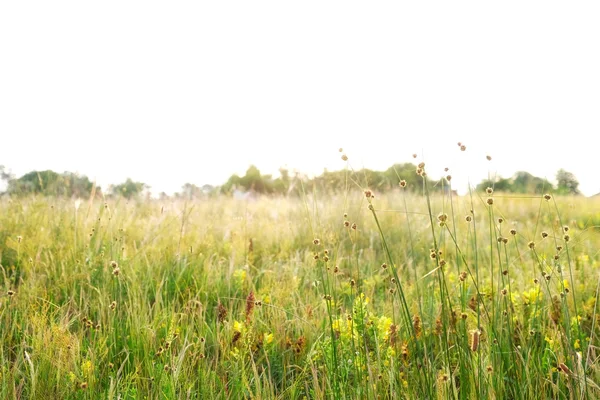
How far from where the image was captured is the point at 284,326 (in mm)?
2400

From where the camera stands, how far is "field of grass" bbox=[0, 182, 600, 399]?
1.68 metres

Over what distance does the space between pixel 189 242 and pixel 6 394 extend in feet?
6.69

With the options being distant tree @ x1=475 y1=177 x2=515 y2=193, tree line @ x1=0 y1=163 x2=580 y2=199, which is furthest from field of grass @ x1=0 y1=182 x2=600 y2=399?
tree line @ x1=0 y1=163 x2=580 y2=199

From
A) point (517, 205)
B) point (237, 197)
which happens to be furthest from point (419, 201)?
point (237, 197)

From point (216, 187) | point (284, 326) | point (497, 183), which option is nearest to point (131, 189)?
point (216, 187)

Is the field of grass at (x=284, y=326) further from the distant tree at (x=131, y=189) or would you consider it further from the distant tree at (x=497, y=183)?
the distant tree at (x=131, y=189)

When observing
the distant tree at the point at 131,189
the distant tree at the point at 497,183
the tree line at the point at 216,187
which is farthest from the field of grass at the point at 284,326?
the distant tree at the point at 131,189

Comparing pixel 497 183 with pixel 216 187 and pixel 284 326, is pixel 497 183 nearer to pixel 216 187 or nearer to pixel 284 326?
pixel 284 326

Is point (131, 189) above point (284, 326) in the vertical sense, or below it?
above

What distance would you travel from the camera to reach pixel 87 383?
5.91ft

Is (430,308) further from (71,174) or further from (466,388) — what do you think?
(71,174)

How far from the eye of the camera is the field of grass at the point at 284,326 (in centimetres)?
168

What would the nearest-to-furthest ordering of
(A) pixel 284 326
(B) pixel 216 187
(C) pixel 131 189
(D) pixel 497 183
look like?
1. (A) pixel 284 326
2. (D) pixel 497 183
3. (B) pixel 216 187
4. (C) pixel 131 189

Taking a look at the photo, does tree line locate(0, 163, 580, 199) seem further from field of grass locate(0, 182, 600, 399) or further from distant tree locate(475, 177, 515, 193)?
field of grass locate(0, 182, 600, 399)
